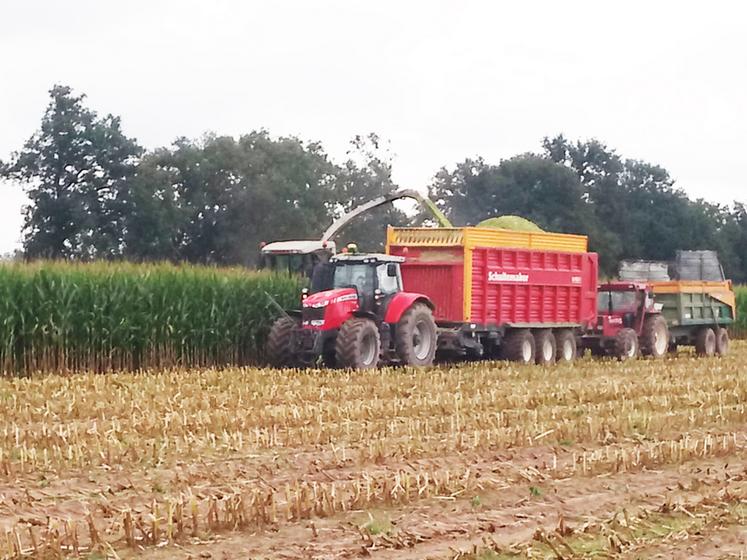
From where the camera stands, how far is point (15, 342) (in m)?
19.8

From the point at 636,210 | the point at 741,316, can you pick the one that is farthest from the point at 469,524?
the point at 636,210

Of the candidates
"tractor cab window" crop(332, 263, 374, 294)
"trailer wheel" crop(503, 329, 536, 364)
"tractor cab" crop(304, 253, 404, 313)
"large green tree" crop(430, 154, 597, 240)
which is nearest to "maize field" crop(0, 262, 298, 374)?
"tractor cab" crop(304, 253, 404, 313)

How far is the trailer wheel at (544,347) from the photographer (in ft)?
77.3

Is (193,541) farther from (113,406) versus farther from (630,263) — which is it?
(630,263)

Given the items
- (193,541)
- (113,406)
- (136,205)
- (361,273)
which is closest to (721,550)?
(193,541)

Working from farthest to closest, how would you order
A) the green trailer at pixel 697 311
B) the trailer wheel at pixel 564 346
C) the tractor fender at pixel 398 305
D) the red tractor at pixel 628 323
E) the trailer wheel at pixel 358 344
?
the green trailer at pixel 697 311 < the red tractor at pixel 628 323 < the trailer wheel at pixel 564 346 < the tractor fender at pixel 398 305 < the trailer wheel at pixel 358 344

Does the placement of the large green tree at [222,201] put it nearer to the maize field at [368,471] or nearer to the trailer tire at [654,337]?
the trailer tire at [654,337]

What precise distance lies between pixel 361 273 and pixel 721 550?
43.4 ft

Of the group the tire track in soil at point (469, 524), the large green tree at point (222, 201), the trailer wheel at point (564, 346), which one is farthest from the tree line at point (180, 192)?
the tire track in soil at point (469, 524)

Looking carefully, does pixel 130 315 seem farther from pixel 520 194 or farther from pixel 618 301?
pixel 520 194

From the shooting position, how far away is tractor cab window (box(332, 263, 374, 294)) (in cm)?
2017

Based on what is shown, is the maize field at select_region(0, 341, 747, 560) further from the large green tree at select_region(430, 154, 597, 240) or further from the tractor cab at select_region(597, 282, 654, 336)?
the large green tree at select_region(430, 154, 597, 240)

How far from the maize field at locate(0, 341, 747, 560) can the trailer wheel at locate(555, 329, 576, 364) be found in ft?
23.2

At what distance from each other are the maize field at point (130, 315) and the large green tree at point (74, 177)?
78.0 ft
